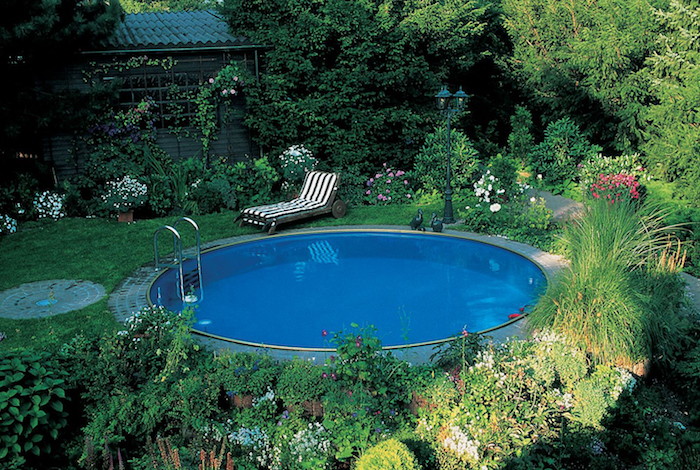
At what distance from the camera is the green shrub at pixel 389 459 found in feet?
12.7

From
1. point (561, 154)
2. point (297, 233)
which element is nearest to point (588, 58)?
point (561, 154)

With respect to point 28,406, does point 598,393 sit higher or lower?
lower

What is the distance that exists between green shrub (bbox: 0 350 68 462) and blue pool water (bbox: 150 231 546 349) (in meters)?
2.38

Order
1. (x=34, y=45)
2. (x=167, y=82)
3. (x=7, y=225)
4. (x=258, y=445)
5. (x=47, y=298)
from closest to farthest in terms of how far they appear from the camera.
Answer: (x=258, y=445), (x=47, y=298), (x=7, y=225), (x=34, y=45), (x=167, y=82)

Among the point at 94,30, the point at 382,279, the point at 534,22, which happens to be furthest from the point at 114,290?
the point at 534,22

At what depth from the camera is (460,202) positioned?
12969mm

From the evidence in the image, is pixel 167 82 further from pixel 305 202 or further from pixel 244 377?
pixel 244 377

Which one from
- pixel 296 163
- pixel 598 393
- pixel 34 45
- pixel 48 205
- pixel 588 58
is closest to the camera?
pixel 598 393

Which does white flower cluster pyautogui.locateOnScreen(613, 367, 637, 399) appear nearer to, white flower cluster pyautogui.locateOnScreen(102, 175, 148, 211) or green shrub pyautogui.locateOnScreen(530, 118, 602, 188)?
white flower cluster pyautogui.locateOnScreen(102, 175, 148, 211)

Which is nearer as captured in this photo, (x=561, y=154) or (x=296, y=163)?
(x=296, y=163)

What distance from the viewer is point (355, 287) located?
8.94 metres

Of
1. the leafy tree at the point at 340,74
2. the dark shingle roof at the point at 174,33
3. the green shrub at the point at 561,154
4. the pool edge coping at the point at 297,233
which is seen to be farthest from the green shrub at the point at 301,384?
the green shrub at the point at 561,154

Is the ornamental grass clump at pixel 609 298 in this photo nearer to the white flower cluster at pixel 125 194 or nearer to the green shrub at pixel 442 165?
the green shrub at pixel 442 165

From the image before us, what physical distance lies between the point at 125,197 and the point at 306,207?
340cm
